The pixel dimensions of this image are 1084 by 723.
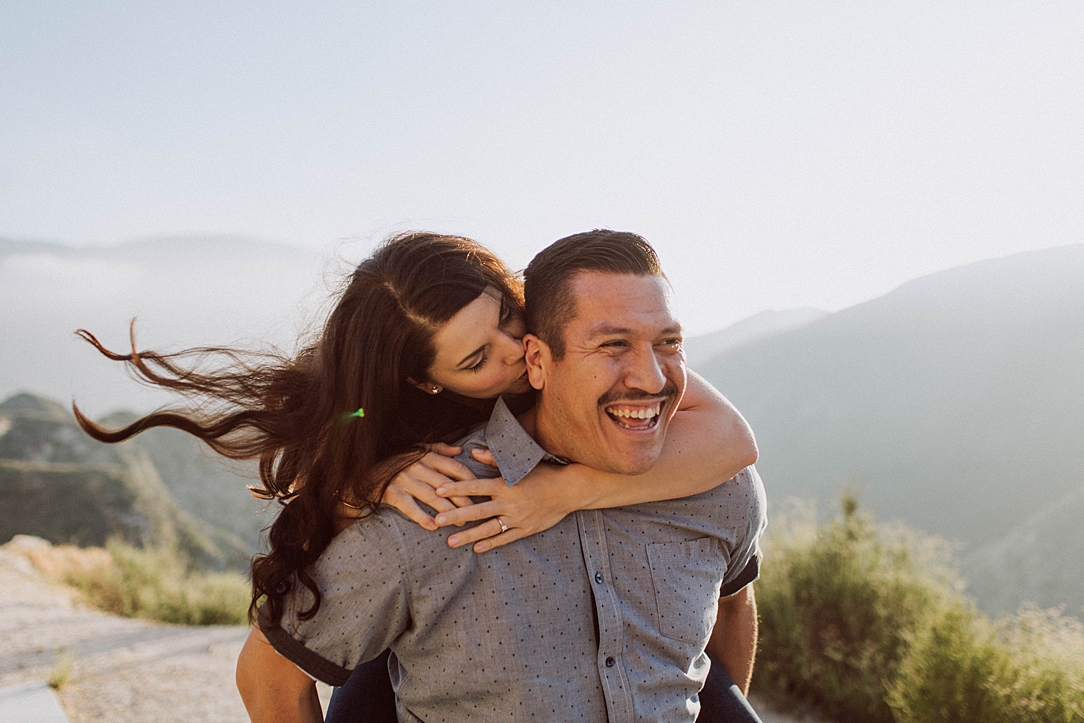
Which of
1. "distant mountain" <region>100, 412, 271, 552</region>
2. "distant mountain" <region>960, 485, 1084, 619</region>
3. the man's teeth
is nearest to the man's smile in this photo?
the man's teeth

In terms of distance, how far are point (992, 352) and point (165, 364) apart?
78.5 feet

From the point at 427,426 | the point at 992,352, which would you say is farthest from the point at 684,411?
the point at 992,352

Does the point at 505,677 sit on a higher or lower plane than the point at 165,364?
lower

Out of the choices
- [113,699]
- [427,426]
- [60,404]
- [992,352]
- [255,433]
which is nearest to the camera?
[255,433]

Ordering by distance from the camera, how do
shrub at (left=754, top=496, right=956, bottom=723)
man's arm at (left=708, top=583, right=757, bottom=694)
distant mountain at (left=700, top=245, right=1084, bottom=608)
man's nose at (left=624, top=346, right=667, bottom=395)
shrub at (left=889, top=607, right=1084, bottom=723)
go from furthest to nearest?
distant mountain at (left=700, top=245, right=1084, bottom=608) → shrub at (left=754, top=496, right=956, bottom=723) → shrub at (left=889, top=607, right=1084, bottom=723) → man's arm at (left=708, top=583, right=757, bottom=694) → man's nose at (left=624, top=346, right=667, bottom=395)

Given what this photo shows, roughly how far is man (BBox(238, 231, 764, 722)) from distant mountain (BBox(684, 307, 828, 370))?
29.8m

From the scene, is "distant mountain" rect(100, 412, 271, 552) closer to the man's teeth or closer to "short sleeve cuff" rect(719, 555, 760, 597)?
"short sleeve cuff" rect(719, 555, 760, 597)

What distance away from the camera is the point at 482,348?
2.20 metres

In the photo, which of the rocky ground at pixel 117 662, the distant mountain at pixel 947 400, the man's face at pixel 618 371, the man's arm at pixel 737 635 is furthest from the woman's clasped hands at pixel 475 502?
the distant mountain at pixel 947 400

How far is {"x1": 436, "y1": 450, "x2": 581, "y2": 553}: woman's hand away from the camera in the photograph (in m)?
1.83

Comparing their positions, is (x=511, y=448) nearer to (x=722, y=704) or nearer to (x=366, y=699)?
(x=366, y=699)

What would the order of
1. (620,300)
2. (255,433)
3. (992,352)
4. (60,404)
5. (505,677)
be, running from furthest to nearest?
(60,404), (992,352), (255,433), (620,300), (505,677)

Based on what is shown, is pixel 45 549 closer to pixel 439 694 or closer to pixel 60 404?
pixel 439 694

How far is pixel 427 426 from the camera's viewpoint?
2.41 metres
